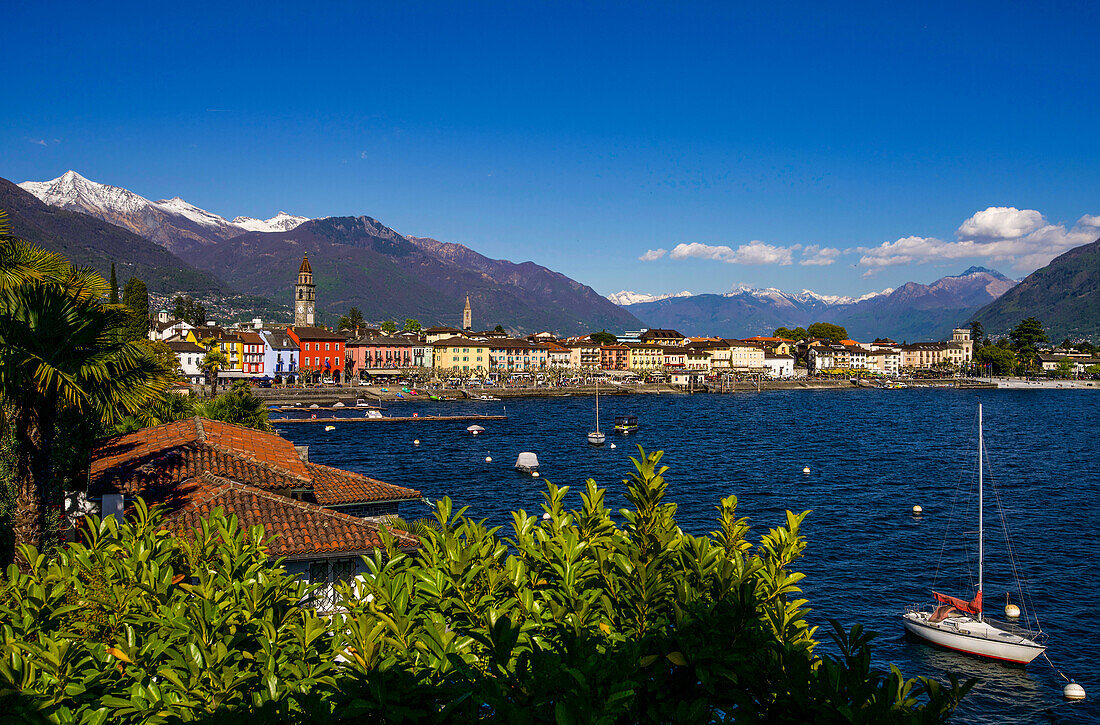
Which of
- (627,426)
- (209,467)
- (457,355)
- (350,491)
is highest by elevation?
(457,355)

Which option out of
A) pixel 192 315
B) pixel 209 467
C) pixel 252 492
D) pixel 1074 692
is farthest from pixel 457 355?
pixel 252 492

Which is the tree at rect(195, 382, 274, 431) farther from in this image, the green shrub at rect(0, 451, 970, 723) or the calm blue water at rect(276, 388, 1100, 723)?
the green shrub at rect(0, 451, 970, 723)

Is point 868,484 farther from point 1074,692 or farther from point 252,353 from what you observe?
point 252,353

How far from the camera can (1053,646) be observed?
25.2 meters

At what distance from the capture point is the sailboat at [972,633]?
23692 millimetres

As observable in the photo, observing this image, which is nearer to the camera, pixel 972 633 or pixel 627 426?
pixel 972 633

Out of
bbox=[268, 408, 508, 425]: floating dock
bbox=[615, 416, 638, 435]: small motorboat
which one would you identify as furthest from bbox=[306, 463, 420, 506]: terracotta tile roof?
bbox=[268, 408, 508, 425]: floating dock

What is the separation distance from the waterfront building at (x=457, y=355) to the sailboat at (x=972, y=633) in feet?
499

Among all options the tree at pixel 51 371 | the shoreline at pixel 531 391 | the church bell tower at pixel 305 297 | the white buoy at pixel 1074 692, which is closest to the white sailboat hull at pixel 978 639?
the white buoy at pixel 1074 692

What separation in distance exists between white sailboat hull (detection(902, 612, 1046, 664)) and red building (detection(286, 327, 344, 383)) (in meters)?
131

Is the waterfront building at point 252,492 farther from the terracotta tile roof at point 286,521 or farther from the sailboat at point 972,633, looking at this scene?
the sailboat at point 972,633

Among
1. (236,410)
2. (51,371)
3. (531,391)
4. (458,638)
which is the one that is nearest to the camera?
(458,638)

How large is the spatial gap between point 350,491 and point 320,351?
442 ft

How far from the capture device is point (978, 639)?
2405 cm
